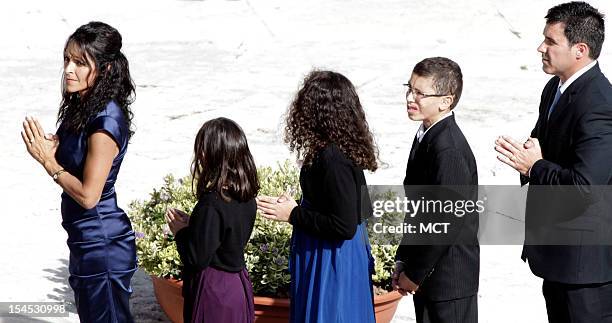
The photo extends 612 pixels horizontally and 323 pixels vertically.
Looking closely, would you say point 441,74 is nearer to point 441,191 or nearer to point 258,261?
point 441,191

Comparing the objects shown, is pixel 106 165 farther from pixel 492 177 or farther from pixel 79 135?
pixel 492 177

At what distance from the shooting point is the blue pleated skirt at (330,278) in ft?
17.4

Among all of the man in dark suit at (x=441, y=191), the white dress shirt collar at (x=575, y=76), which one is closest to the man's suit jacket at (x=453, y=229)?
the man in dark suit at (x=441, y=191)

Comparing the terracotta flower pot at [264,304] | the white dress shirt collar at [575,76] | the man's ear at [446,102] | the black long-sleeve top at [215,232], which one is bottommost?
the terracotta flower pot at [264,304]

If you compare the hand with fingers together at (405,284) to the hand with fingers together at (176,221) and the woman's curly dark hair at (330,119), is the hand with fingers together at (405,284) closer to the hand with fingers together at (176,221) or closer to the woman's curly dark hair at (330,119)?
the woman's curly dark hair at (330,119)

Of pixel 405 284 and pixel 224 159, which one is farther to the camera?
pixel 405 284

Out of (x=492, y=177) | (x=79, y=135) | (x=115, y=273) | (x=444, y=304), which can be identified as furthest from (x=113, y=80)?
(x=492, y=177)

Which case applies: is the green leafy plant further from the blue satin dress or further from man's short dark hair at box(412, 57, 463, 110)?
man's short dark hair at box(412, 57, 463, 110)

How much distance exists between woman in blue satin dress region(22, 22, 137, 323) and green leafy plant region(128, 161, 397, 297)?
1007 millimetres

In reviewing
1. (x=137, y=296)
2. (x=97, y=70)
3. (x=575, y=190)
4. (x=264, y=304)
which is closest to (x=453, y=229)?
(x=575, y=190)

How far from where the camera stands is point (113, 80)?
5.23 metres

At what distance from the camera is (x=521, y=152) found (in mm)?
5047

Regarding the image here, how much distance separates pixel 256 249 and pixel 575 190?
2.19 m

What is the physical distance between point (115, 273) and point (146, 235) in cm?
134
